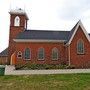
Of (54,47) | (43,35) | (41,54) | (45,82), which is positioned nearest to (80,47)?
(54,47)

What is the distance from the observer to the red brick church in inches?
1619

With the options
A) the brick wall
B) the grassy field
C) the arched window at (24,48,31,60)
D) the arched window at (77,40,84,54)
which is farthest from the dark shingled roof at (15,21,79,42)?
the grassy field

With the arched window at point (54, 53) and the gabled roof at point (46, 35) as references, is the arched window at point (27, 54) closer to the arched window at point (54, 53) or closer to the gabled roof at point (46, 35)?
the gabled roof at point (46, 35)

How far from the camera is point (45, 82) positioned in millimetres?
24109

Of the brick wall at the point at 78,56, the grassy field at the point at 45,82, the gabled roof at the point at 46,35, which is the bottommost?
the grassy field at the point at 45,82

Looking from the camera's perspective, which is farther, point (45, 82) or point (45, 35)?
point (45, 35)

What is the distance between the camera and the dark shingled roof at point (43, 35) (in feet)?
146

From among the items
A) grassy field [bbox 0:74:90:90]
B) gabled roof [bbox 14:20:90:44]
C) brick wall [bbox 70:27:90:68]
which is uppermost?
gabled roof [bbox 14:20:90:44]

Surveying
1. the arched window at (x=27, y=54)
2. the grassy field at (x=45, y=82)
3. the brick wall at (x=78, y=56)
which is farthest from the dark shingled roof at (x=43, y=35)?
the grassy field at (x=45, y=82)

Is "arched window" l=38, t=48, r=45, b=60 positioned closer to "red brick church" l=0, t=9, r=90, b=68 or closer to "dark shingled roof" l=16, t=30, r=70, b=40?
"red brick church" l=0, t=9, r=90, b=68

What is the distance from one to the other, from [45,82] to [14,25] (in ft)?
91.2

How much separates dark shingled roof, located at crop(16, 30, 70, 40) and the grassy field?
17.4 metres

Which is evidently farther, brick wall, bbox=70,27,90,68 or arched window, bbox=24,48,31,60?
arched window, bbox=24,48,31,60

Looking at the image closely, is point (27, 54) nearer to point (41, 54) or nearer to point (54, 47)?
point (41, 54)
